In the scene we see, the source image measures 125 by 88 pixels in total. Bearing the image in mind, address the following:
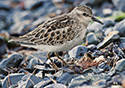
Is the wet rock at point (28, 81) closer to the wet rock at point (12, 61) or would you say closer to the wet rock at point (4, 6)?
the wet rock at point (12, 61)

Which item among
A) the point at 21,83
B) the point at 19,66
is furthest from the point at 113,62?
the point at 19,66

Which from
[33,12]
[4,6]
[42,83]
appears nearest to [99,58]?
[42,83]

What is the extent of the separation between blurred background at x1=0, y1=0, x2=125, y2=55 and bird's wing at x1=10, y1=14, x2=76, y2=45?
3.36 metres

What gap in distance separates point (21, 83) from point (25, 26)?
5.96 metres

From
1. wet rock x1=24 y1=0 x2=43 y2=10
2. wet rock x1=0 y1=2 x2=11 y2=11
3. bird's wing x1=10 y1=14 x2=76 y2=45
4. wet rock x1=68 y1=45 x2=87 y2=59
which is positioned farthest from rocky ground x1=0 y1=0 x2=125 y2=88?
wet rock x1=0 y1=2 x2=11 y2=11

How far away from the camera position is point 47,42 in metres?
5.89

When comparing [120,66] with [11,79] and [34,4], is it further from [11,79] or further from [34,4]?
[34,4]

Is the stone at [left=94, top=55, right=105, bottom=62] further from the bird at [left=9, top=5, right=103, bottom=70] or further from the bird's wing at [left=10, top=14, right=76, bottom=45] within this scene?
the bird's wing at [left=10, top=14, right=76, bottom=45]

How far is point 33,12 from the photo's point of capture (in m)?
12.9

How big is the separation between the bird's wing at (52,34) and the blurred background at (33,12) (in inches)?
132

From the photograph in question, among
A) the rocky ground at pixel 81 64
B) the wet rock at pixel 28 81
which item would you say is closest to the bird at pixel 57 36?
the rocky ground at pixel 81 64

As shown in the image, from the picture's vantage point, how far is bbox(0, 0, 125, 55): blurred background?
32.7 ft

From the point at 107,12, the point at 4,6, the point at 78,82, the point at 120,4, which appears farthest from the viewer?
the point at 4,6

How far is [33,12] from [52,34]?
→ 7.25m
